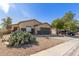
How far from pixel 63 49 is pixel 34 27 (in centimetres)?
72

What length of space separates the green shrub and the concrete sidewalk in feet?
1.27

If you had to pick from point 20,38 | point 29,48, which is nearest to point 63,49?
point 29,48

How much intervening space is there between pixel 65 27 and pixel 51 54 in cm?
64

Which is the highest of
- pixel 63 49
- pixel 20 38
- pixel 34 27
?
Result: pixel 34 27

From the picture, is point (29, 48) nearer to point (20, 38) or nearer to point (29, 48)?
point (29, 48)

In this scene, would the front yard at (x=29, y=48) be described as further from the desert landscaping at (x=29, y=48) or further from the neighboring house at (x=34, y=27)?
the neighboring house at (x=34, y=27)

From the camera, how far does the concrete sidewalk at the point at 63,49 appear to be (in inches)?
209

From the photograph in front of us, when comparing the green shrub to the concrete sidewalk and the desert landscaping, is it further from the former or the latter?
the concrete sidewalk

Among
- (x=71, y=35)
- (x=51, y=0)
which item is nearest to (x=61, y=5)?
(x=51, y=0)

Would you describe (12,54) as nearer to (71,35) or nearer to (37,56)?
(37,56)

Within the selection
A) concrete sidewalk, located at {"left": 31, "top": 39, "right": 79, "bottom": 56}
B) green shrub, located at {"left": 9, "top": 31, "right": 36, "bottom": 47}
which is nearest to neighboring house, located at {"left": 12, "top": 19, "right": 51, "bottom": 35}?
green shrub, located at {"left": 9, "top": 31, "right": 36, "bottom": 47}

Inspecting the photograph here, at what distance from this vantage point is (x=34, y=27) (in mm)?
5531

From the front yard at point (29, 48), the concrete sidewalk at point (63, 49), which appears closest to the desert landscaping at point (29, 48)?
the front yard at point (29, 48)

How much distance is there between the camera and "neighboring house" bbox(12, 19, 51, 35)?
5.44m
